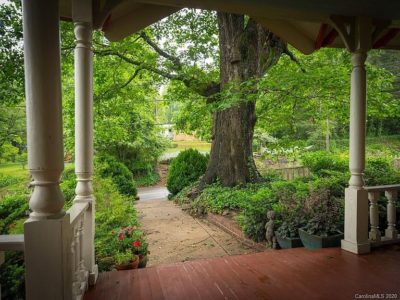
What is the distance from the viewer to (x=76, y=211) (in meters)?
2.27

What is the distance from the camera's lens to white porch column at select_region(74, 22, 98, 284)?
103 inches

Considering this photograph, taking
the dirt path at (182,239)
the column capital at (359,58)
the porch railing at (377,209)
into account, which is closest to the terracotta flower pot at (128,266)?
the dirt path at (182,239)

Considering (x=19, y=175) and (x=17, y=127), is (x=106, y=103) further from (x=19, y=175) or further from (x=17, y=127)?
(x=19, y=175)

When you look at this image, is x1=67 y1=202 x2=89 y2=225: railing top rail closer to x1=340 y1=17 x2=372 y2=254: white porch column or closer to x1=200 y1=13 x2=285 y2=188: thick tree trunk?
x1=340 y1=17 x2=372 y2=254: white porch column

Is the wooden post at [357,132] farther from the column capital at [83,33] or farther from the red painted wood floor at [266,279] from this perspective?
A: the column capital at [83,33]

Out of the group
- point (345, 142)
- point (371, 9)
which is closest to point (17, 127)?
point (371, 9)

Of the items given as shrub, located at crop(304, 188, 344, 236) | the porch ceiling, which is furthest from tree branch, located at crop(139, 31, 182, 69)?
shrub, located at crop(304, 188, 344, 236)

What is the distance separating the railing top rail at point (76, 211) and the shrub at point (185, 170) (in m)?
7.65

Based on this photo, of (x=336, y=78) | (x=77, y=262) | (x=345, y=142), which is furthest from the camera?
(x=345, y=142)

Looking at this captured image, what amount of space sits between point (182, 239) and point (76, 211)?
3.62 m

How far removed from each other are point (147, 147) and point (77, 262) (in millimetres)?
14255

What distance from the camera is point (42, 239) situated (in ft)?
5.41

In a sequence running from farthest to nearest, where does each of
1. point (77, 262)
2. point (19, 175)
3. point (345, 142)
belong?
1. point (345, 142)
2. point (19, 175)
3. point (77, 262)

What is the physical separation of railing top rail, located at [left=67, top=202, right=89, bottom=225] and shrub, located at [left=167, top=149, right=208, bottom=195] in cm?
765
